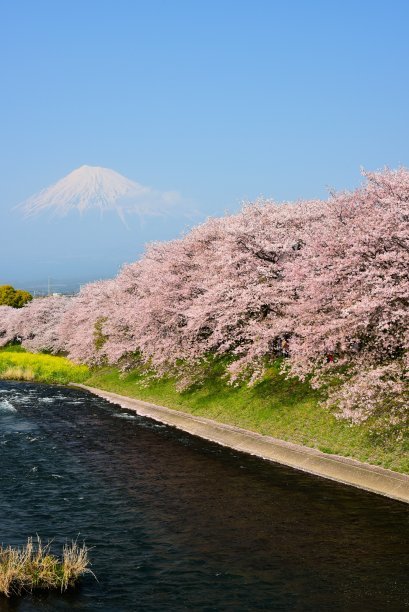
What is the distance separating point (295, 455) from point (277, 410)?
19.6 ft

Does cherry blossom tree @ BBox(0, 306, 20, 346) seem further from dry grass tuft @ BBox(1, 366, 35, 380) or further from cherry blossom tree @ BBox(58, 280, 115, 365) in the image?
dry grass tuft @ BBox(1, 366, 35, 380)

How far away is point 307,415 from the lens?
35469 millimetres

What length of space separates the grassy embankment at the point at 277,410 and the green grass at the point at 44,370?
847 cm

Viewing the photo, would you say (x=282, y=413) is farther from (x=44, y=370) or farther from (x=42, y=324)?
(x=42, y=324)

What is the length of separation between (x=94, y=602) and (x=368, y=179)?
26.3 metres

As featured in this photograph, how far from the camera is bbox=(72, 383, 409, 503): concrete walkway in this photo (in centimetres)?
2678

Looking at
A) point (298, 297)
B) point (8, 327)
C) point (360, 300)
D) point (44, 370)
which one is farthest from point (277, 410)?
point (8, 327)

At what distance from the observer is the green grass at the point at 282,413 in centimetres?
2924

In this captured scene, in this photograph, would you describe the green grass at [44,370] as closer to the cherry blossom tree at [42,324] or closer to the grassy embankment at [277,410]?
the grassy embankment at [277,410]

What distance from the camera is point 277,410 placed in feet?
125

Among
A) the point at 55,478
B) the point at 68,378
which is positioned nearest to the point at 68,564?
the point at 55,478

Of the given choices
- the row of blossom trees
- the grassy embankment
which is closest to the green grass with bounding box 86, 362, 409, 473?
the grassy embankment

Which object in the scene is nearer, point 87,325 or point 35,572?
point 35,572

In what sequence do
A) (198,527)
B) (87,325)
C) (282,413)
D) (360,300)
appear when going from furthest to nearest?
(87,325)
(282,413)
(360,300)
(198,527)
